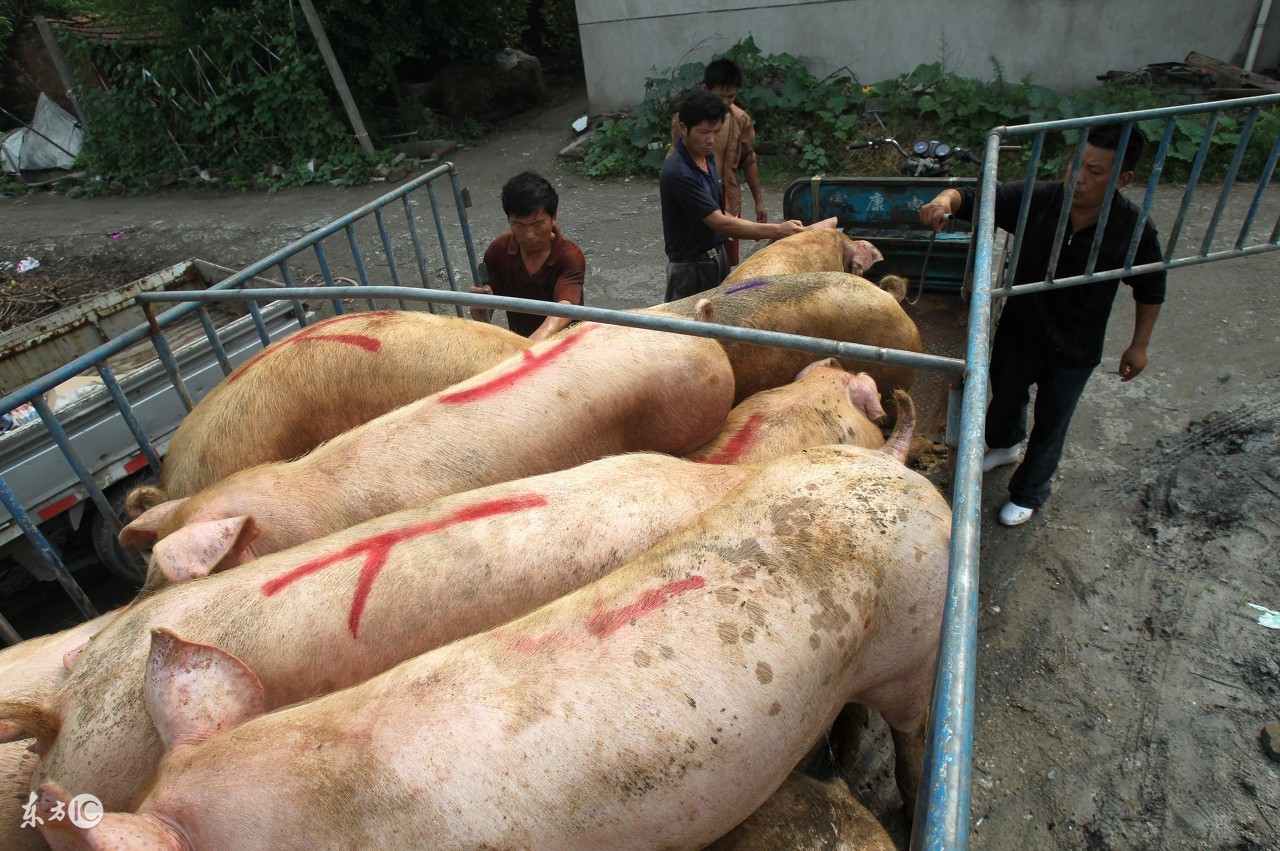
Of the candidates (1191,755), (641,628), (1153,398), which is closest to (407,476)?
(641,628)

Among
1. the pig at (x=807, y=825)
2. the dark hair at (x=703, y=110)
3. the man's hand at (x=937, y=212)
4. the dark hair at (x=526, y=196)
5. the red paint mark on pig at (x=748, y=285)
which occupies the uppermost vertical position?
the dark hair at (x=703, y=110)

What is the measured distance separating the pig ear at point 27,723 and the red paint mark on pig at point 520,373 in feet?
4.60

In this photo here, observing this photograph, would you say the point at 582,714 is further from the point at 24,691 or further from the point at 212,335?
the point at 212,335

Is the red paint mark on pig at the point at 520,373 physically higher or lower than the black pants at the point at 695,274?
higher

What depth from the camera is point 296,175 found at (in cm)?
1284

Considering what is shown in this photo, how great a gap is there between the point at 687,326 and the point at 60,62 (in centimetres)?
1829

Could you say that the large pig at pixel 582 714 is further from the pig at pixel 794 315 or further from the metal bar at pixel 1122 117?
the metal bar at pixel 1122 117

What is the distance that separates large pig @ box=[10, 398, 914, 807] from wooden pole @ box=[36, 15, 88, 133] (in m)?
17.4

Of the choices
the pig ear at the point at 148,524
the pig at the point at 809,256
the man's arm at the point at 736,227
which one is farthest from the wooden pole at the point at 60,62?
the pig ear at the point at 148,524

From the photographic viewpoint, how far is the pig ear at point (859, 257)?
4.84 meters

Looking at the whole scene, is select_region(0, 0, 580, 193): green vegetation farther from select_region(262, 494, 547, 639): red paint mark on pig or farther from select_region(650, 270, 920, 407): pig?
select_region(262, 494, 547, 639): red paint mark on pig

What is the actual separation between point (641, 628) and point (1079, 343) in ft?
9.61

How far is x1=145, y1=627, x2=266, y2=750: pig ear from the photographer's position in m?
1.69

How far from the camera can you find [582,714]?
1.59m
